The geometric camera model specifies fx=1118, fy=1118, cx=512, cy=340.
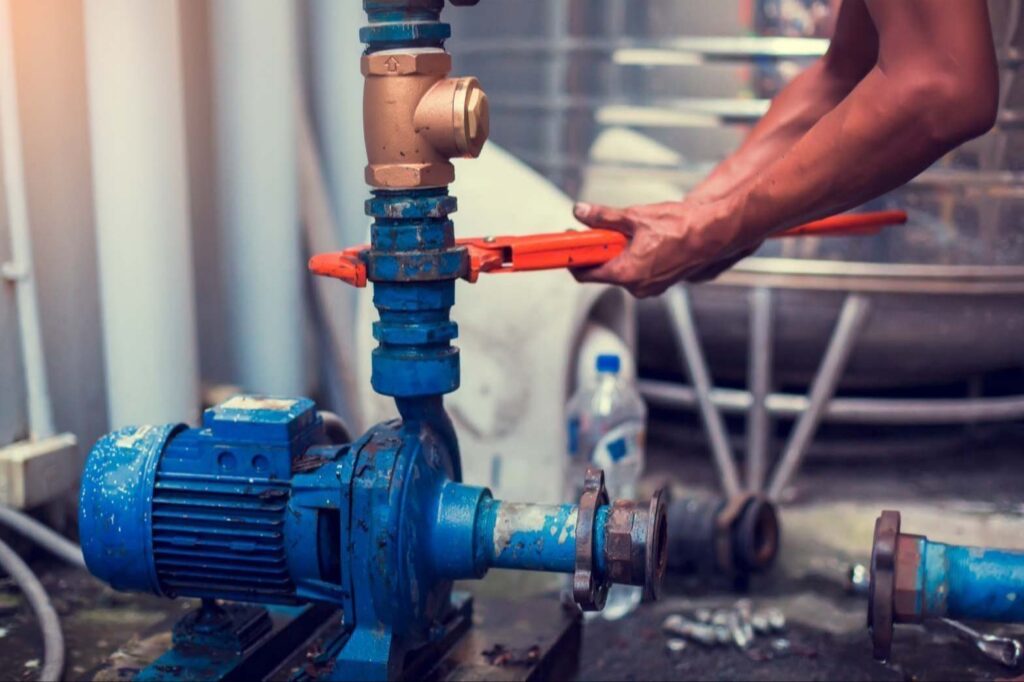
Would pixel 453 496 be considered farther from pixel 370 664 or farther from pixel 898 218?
pixel 898 218

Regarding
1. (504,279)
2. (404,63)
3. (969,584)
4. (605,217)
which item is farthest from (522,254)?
(504,279)

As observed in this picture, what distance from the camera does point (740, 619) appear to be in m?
1.94

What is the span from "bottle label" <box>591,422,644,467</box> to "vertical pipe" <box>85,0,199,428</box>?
793mm

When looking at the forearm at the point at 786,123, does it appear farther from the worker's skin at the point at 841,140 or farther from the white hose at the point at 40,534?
the white hose at the point at 40,534

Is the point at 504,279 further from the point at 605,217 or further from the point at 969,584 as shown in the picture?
the point at 969,584

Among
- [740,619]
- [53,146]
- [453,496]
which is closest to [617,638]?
[740,619]

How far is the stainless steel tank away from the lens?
92.0 inches

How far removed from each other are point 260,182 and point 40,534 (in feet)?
2.62

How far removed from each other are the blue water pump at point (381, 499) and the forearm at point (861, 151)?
35 centimetres

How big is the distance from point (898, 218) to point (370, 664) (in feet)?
3.25

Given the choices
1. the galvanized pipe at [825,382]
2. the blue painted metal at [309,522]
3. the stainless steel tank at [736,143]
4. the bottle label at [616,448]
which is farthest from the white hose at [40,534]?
the galvanized pipe at [825,382]

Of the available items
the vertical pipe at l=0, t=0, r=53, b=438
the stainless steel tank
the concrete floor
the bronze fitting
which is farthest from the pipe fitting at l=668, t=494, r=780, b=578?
the vertical pipe at l=0, t=0, r=53, b=438

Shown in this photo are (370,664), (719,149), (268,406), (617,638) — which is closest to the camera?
(370,664)

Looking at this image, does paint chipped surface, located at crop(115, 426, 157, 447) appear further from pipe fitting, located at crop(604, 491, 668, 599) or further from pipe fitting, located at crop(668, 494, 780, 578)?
pipe fitting, located at crop(668, 494, 780, 578)
